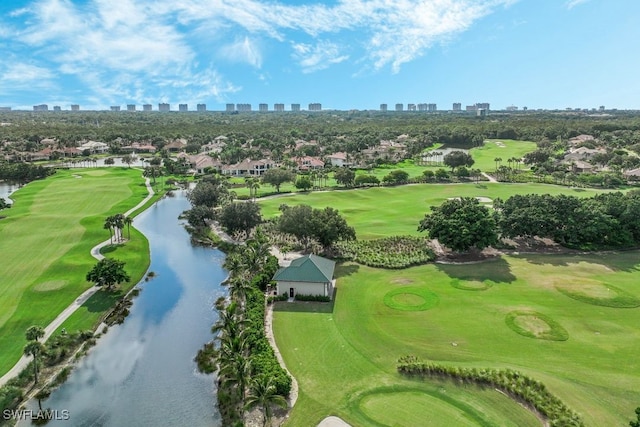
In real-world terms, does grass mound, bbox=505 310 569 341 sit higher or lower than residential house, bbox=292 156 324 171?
lower

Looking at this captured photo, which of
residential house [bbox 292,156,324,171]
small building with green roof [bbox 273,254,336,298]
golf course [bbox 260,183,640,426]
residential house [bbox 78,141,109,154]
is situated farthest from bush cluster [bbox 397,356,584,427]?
residential house [bbox 78,141,109,154]

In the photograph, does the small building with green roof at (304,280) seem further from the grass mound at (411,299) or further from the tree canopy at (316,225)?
the tree canopy at (316,225)

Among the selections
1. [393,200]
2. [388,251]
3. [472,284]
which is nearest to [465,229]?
[472,284]

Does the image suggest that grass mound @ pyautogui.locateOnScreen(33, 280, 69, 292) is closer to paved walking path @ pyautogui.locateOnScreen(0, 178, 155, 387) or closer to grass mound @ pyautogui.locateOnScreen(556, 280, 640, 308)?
paved walking path @ pyautogui.locateOnScreen(0, 178, 155, 387)

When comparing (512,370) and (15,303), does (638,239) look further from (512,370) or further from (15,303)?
(15,303)

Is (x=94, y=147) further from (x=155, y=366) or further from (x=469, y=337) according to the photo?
(x=469, y=337)

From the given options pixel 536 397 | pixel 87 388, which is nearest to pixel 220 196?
pixel 87 388

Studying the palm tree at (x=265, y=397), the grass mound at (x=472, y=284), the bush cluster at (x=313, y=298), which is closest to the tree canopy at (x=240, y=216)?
the bush cluster at (x=313, y=298)

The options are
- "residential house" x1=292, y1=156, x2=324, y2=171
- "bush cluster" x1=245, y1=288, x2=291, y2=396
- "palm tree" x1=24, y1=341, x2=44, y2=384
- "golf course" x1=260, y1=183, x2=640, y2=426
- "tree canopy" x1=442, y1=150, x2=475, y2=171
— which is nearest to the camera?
"golf course" x1=260, y1=183, x2=640, y2=426
